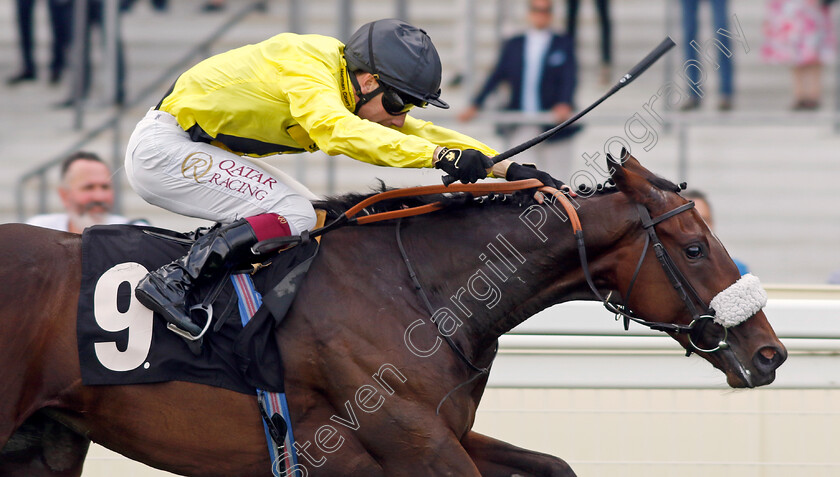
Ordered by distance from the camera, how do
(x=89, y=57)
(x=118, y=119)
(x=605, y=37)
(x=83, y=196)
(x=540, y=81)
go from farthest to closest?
(x=605, y=37) → (x=89, y=57) → (x=118, y=119) → (x=540, y=81) → (x=83, y=196)

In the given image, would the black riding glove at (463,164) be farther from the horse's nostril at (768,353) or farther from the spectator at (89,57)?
the spectator at (89,57)

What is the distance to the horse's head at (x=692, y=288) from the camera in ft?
10.4

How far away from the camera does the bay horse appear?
318cm

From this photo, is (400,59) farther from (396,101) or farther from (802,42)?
(802,42)

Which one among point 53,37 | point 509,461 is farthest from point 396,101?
point 53,37

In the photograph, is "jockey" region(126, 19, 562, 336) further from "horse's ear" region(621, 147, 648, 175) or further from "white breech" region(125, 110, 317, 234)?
"horse's ear" region(621, 147, 648, 175)

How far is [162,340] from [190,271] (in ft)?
0.76

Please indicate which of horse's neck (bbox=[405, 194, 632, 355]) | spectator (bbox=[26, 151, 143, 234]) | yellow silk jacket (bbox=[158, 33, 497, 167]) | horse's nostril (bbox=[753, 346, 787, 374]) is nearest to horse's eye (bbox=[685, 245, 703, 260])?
horse's neck (bbox=[405, 194, 632, 355])

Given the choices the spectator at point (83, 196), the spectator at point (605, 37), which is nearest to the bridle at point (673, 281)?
the spectator at point (83, 196)

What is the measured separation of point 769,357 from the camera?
3154 mm

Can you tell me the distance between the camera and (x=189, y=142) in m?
3.49

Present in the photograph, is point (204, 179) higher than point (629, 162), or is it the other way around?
point (629, 162)

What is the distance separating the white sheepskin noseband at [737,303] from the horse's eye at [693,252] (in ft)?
0.44

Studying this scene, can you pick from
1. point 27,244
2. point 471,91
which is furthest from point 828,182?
point 27,244
